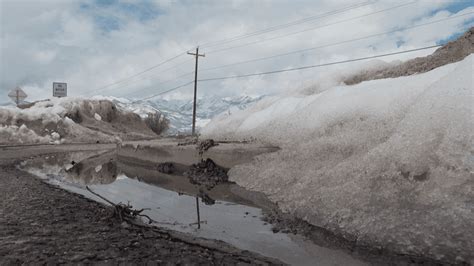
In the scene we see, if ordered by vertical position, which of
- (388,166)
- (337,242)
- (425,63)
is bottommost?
(337,242)

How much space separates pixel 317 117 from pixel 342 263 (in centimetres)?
556

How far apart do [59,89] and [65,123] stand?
5200 mm

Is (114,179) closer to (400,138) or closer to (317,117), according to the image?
(317,117)

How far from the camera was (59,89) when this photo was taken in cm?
4003

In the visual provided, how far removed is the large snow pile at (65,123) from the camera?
32.2 meters

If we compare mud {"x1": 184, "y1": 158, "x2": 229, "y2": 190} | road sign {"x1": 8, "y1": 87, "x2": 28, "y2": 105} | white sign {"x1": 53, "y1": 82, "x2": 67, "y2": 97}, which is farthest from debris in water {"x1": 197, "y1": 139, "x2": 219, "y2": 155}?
white sign {"x1": 53, "y1": 82, "x2": 67, "y2": 97}

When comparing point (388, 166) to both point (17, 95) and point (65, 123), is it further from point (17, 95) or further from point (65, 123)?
point (65, 123)

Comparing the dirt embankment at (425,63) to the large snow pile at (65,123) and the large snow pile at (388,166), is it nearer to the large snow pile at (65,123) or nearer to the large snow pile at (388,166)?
the large snow pile at (388,166)

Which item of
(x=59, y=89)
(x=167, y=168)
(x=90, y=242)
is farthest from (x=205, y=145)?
(x=59, y=89)

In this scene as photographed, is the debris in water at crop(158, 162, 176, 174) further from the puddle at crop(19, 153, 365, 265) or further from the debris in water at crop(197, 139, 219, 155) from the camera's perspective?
the debris in water at crop(197, 139, 219, 155)

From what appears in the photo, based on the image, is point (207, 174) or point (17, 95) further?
point (17, 95)

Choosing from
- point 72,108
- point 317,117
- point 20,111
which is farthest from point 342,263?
point 72,108

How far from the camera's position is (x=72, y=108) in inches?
1703

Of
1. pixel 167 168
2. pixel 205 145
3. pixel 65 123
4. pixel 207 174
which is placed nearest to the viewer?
pixel 207 174
